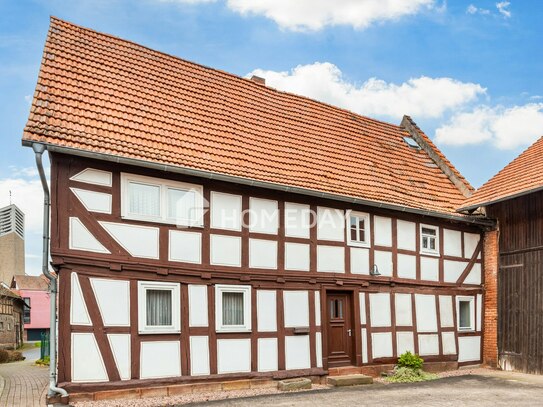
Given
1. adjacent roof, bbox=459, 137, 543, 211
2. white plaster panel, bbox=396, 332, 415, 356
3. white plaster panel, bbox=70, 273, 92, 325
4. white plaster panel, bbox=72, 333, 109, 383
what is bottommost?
white plaster panel, bbox=396, 332, 415, 356

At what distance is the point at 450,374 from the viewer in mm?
15445

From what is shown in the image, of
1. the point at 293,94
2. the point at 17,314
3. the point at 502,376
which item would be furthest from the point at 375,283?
the point at 17,314

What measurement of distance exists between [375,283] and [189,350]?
5567 millimetres

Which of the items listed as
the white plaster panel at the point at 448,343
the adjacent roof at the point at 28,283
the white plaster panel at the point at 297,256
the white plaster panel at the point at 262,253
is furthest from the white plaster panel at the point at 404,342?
the adjacent roof at the point at 28,283

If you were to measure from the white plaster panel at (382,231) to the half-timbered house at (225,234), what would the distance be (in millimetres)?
82

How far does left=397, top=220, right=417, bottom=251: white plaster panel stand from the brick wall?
9.20 feet

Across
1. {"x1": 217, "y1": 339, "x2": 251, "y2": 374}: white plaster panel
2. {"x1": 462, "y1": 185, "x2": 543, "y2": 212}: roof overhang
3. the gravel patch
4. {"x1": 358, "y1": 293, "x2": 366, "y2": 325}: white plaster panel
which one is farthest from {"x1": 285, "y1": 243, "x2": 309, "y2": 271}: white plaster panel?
{"x1": 462, "y1": 185, "x2": 543, "y2": 212}: roof overhang

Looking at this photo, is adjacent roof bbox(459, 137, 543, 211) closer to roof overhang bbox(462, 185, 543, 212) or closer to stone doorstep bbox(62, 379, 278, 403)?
roof overhang bbox(462, 185, 543, 212)

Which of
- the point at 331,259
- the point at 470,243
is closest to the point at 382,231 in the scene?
the point at 331,259

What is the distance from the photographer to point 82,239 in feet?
35.6

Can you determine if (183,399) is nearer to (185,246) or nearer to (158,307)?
(158,307)

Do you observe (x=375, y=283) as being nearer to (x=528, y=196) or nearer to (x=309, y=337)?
(x=309, y=337)

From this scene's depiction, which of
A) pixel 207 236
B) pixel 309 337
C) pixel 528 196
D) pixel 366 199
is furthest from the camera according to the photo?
pixel 528 196

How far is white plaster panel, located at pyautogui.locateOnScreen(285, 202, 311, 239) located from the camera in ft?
44.9
